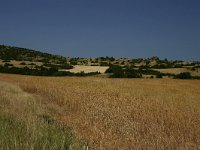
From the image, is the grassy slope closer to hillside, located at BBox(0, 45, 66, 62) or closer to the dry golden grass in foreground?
the dry golden grass in foreground

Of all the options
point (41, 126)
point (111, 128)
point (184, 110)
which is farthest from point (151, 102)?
point (41, 126)

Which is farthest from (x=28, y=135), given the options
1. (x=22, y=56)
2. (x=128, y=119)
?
(x=22, y=56)

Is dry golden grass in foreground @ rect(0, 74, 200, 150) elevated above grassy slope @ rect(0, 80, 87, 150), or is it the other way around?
grassy slope @ rect(0, 80, 87, 150)

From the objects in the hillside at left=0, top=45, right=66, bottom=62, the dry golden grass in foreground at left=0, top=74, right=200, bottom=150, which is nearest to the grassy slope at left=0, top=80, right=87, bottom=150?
the dry golden grass in foreground at left=0, top=74, right=200, bottom=150

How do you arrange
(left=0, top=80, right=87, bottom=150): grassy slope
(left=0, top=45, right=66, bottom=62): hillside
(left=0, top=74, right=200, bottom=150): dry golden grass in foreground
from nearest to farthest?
(left=0, top=80, right=87, bottom=150): grassy slope
(left=0, top=74, right=200, bottom=150): dry golden grass in foreground
(left=0, top=45, right=66, bottom=62): hillside

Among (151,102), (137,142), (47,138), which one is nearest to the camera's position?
(47,138)

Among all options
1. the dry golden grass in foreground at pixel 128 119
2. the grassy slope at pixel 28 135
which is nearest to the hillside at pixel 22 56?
the dry golden grass in foreground at pixel 128 119

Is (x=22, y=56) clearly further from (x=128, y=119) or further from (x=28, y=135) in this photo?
(x=28, y=135)

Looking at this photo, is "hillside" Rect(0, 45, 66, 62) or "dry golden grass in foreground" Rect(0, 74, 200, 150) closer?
"dry golden grass in foreground" Rect(0, 74, 200, 150)

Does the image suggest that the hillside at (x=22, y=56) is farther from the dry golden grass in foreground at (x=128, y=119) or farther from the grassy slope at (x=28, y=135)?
the grassy slope at (x=28, y=135)

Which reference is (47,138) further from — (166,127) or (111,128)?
(166,127)

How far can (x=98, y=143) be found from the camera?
9961 mm

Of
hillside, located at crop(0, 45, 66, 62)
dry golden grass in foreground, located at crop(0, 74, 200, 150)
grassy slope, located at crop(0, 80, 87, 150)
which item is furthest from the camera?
hillside, located at crop(0, 45, 66, 62)

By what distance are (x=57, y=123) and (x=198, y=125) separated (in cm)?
425
